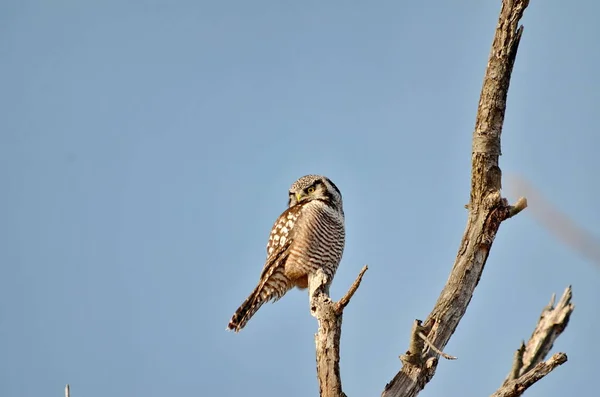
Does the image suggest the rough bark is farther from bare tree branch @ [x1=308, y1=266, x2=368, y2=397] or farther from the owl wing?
the owl wing

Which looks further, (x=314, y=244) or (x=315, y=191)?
(x=315, y=191)

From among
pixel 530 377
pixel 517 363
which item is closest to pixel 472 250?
pixel 530 377

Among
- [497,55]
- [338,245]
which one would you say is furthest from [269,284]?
[497,55]

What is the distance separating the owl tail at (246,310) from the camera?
7070mm

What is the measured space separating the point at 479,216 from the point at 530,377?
1.13m

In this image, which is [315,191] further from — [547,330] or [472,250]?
[472,250]

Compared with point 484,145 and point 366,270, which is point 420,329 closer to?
point 366,270

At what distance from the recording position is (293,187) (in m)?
8.34

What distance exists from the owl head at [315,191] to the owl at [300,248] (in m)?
0.10

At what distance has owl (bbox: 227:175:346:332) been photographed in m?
7.57

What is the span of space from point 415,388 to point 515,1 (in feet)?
7.76

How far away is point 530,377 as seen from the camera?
4152 mm

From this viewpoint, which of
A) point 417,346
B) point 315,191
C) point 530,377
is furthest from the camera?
point 315,191

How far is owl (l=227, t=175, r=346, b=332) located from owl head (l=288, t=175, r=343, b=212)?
101 mm
